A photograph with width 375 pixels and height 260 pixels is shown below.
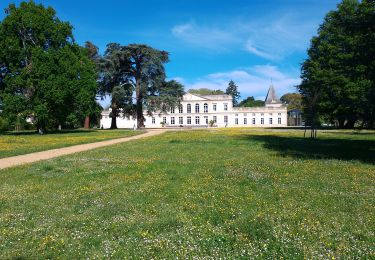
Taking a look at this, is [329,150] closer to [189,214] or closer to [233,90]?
[189,214]

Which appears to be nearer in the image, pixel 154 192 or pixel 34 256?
pixel 34 256

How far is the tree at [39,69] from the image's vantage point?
33.0 m

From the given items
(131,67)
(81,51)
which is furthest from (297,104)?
(81,51)

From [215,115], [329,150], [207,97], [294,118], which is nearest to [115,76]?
[207,97]

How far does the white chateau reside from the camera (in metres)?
90.6

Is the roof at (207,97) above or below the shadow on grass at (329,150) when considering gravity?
above

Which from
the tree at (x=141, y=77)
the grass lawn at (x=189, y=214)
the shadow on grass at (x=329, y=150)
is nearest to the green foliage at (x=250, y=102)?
the tree at (x=141, y=77)

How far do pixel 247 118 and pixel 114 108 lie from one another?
A: 145ft

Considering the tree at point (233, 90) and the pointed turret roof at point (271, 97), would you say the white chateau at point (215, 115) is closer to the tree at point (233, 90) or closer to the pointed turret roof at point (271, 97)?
the pointed turret roof at point (271, 97)

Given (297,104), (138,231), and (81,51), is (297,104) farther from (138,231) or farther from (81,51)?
(138,231)

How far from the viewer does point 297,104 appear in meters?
112

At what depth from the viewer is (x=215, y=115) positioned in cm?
9238

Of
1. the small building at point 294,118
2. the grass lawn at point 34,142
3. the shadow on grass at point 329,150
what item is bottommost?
the shadow on grass at point 329,150

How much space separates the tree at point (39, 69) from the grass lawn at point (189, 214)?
83.5ft
